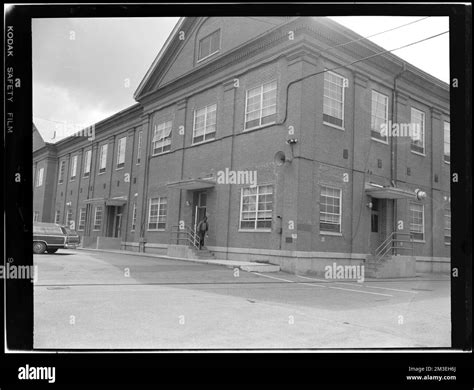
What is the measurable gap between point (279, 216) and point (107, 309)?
23.3ft

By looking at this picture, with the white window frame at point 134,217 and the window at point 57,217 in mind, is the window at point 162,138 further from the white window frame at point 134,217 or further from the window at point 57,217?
the window at point 57,217

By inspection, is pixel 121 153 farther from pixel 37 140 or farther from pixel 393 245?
pixel 393 245

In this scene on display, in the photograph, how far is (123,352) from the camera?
6.26ft

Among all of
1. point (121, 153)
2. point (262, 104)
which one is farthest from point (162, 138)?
point (262, 104)

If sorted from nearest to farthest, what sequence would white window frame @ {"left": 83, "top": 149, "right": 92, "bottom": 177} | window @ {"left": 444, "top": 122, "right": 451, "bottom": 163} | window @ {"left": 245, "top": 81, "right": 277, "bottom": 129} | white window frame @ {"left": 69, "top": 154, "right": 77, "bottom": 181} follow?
window @ {"left": 444, "top": 122, "right": 451, "bottom": 163}, white window frame @ {"left": 83, "top": 149, "right": 92, "bottom": 177}, white window frame @ {"left": 69, "top": 154, "right": 77, "bottom": 181}, window @ {"left": 245, "top": 81, "right": 277, "bottom": 129}

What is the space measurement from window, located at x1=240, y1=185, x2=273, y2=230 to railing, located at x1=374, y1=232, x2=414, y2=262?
3.05 metres

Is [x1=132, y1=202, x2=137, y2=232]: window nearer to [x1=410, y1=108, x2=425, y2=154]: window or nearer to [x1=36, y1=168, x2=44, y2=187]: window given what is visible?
[x1=36, y1=168, x2=44, y2=187]: window

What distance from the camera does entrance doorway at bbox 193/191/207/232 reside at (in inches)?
484

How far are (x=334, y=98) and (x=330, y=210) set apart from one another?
2.91 meters

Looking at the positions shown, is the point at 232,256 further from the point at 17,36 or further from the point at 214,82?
the point at 17,36

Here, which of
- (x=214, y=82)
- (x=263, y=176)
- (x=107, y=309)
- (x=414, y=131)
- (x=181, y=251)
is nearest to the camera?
(x=107, y=309)

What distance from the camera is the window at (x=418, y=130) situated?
514 cm

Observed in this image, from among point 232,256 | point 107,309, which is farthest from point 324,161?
point 107,309

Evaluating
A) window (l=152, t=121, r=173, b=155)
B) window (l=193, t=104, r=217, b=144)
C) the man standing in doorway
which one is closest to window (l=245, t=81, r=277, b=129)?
window (l=193, t=104, r=217, b=144)
